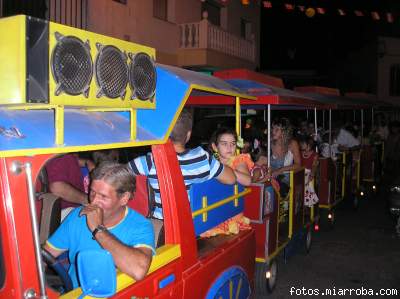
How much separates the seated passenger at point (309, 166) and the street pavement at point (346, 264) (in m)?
0.80

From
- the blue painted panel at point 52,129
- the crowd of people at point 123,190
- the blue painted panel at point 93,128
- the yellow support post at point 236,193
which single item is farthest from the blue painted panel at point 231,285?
the blue painted panel at point 93,128

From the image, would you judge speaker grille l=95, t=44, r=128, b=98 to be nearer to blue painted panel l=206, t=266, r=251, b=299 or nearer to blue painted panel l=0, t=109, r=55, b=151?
blue painted panel l=0, t=109, r=55, b=151

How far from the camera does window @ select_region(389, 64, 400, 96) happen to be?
2353 cm

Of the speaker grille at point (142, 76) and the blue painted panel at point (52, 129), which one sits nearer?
the blue painted panel at point (52, 129)

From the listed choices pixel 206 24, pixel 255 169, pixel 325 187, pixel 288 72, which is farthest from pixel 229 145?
pixel 288 72

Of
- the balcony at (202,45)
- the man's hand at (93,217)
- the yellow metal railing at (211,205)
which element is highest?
the balcony at (202,45)

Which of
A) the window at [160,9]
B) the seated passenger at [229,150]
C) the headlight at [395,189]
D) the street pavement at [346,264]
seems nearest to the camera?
the seated passenger at [229,150]

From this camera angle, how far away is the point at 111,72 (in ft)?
6.54

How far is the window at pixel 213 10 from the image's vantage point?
1469cm

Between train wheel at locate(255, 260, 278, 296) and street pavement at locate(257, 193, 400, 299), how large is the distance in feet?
0.49

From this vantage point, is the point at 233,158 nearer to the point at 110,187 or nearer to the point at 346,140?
the point at 110,187

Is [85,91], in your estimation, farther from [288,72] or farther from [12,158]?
[288,72]

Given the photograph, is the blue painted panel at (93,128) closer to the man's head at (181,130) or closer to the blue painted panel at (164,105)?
the blue painted panel at (164,105)

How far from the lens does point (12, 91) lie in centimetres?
169
